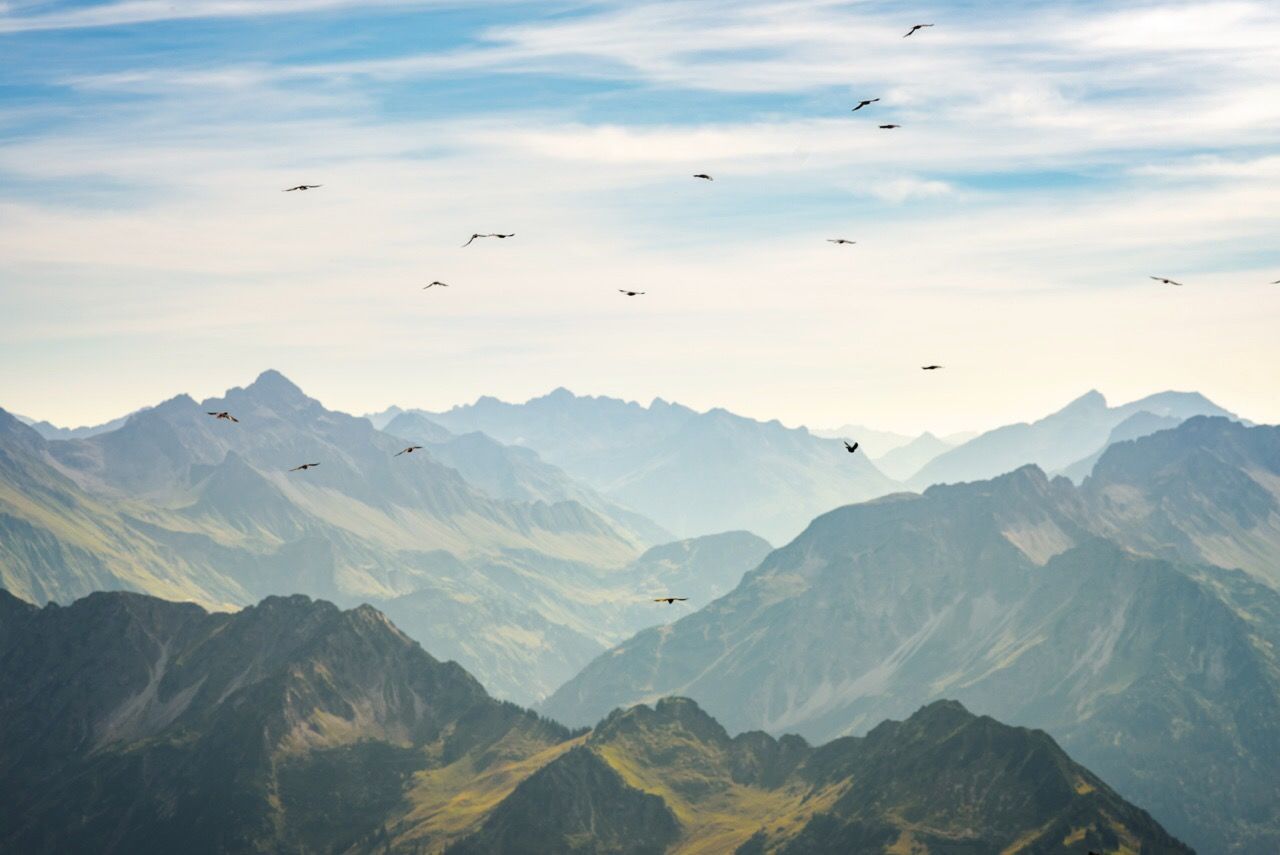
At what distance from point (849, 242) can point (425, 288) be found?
1988 inches

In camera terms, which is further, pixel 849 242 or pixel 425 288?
pixel 425 288

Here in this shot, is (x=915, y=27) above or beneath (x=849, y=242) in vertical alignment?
above

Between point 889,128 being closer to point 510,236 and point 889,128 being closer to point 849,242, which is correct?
point 849,242

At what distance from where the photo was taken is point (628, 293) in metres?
150

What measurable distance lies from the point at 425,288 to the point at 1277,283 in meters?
96.1

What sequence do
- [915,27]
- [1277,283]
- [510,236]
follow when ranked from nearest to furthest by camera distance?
1. [915,27]
2. [510,236]
3. [1277,283]

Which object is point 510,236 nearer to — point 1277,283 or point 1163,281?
point 1163,281

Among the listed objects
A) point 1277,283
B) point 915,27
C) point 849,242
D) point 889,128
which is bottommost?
point 1277,283

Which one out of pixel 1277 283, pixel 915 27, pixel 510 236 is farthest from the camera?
pixel 1277 283

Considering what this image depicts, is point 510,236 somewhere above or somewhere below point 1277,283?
above

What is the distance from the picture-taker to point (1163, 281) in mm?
141875

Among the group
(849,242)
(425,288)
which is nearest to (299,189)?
(425,288)

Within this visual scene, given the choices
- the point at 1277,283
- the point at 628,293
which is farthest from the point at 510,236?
the point at 1277,283

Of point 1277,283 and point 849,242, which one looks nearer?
point 849,242
